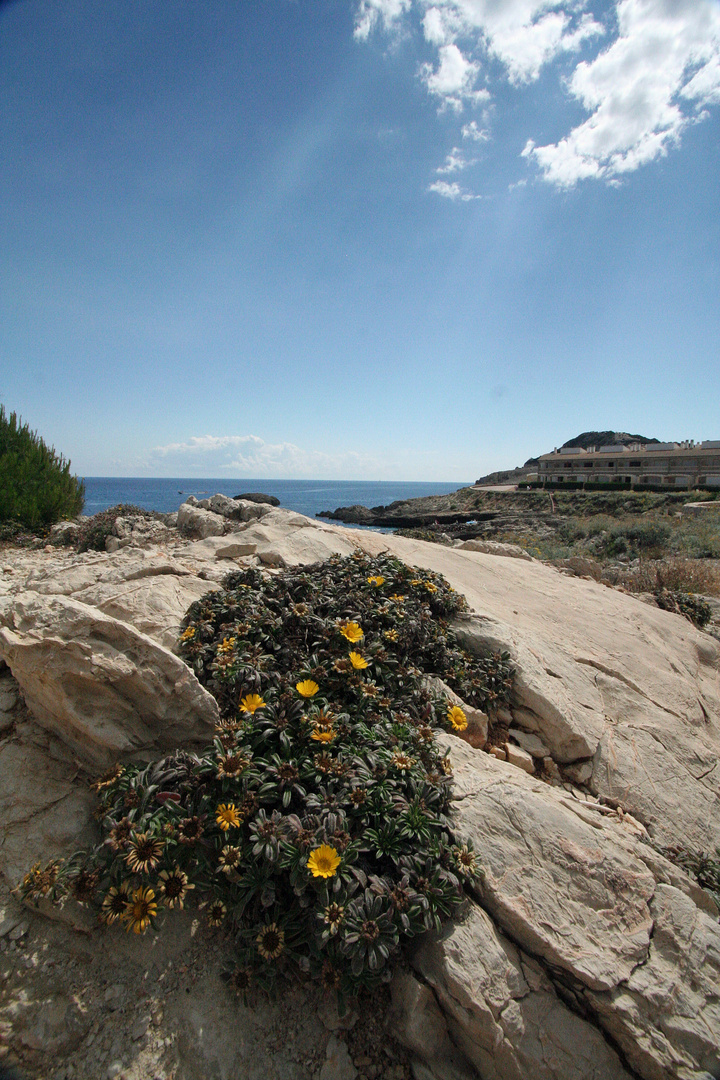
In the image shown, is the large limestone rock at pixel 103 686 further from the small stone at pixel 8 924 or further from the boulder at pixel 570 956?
the boulder at pixel 570 956

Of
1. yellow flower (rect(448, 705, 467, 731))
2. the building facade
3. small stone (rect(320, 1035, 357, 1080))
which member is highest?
the building facade

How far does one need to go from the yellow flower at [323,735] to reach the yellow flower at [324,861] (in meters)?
0.54

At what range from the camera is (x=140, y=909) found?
2.19 m

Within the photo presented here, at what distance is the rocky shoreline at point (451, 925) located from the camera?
206cm

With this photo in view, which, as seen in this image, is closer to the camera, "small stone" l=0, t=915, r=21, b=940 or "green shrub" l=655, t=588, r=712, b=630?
"small stone" l=0, t=915, r=21, b=940

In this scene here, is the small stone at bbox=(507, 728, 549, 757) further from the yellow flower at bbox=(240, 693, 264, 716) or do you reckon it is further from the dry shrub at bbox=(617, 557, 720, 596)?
the dry shrub at bbox=(617, 557, 720, 596)

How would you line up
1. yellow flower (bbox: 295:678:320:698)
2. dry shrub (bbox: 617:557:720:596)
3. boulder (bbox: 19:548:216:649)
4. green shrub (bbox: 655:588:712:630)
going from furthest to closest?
dry shrub (bbox: 617:557:720:596) → green shrub (bbox: 655:588:712:630) → boulder (bbox: 19:548:216:649) → yellow flower (bbox: 295:678:320:698)

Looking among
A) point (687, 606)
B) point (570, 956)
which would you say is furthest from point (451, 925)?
point (687, 606)

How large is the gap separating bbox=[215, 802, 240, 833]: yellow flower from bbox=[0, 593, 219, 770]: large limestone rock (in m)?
0.56

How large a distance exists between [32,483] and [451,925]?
1117 cm

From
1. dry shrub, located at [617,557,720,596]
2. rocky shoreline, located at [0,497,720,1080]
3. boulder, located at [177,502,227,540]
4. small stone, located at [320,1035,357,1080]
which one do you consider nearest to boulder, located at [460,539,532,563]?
dry shrub, located at [617,557,720,596]

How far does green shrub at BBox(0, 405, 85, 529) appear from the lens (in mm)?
9508

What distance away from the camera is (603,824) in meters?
2.96

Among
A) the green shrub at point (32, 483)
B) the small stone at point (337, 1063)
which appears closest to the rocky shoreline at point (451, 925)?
the small stone at point (337, 1063)
